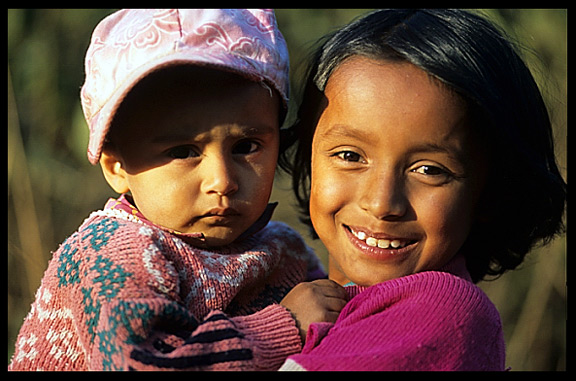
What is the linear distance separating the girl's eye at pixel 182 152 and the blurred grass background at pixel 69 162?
7.20 ft

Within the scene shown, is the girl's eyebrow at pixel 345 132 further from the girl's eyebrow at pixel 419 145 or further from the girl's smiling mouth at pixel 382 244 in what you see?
the girl's smiling mouth at pixel 382 244

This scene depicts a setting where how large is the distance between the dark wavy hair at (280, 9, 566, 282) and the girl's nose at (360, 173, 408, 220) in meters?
0.29

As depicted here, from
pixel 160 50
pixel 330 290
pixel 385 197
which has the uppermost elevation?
pixel 160 50

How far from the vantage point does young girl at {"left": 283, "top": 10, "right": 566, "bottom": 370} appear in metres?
1.68

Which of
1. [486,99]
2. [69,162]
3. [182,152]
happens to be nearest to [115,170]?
[182,152]

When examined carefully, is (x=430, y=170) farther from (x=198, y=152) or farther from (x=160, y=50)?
(x=160, y=50)

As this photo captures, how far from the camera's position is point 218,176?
5.88 feet

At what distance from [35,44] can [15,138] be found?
0.61 meters

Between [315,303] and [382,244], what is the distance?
26 centimetres

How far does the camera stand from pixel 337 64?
2039 millimetres

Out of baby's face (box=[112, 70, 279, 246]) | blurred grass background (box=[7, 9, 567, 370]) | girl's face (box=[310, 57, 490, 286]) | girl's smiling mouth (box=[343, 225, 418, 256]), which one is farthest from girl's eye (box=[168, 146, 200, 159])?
blurred grass background (box=[7, 9, 567, 370])

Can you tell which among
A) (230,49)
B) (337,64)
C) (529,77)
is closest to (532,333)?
(529,77)

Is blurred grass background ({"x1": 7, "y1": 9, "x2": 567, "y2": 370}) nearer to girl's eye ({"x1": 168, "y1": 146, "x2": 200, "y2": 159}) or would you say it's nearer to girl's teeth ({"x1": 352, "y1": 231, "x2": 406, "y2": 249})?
girl's teeth ({"x1": 352, "y1": 231, "x2": 406, "y2": 249})

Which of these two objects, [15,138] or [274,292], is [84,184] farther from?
[274,292]
